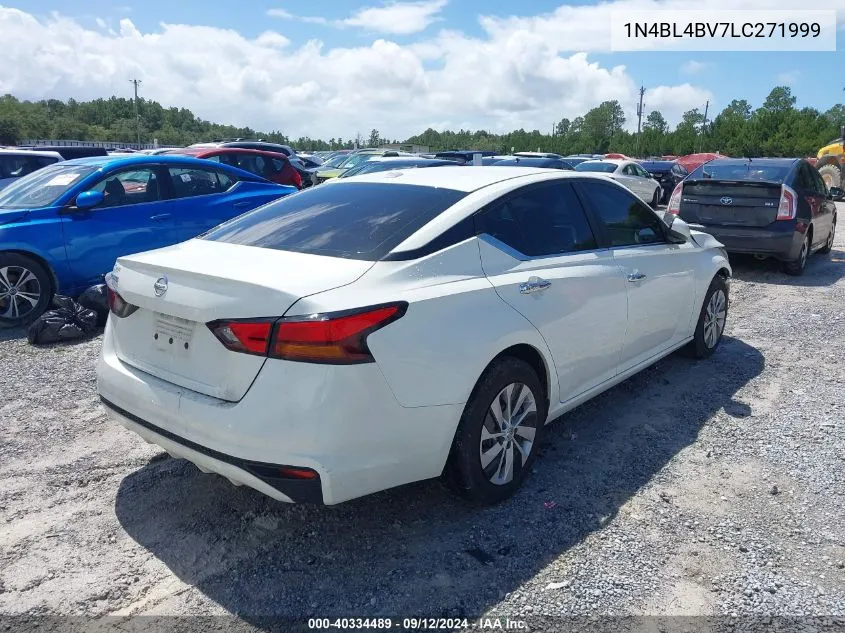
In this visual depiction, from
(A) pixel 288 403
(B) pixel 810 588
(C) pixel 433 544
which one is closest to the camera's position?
(A) pixel 288 403

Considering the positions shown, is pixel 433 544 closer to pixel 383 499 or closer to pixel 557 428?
pixel 383 499

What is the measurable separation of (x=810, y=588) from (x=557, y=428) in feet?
5.75

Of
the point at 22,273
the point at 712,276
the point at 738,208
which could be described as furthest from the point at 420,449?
the point at 738,208

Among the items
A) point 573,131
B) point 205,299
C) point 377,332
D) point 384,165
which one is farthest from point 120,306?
point 573,131

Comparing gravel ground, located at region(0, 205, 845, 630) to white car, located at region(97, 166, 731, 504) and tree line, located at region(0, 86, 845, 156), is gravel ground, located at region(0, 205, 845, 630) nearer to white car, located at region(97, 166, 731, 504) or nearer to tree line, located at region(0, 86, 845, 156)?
white car, located at region(97, 166, 731, 504)

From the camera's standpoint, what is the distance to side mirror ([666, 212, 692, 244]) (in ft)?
16.1

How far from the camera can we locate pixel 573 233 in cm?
397

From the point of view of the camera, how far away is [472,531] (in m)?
3.13

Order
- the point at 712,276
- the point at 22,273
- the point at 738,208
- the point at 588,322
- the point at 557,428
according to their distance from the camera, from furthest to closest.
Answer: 1. the point at 738,208
2. the point at 22,273
3. the point at 712,276
4. the point at 557,428
5. the point at 588,322

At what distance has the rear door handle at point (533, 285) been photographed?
333 cm

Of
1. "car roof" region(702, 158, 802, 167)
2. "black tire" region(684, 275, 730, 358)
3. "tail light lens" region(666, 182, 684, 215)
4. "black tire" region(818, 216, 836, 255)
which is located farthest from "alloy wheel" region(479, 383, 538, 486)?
"black tire" region(818, 216, 836, 255)

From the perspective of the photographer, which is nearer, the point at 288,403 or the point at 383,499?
the point at 288,403

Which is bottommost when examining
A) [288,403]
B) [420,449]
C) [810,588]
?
[810,588]

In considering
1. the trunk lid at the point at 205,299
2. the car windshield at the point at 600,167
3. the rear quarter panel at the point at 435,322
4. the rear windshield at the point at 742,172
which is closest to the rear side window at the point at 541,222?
the rear quarter panel at the point at 435,322
